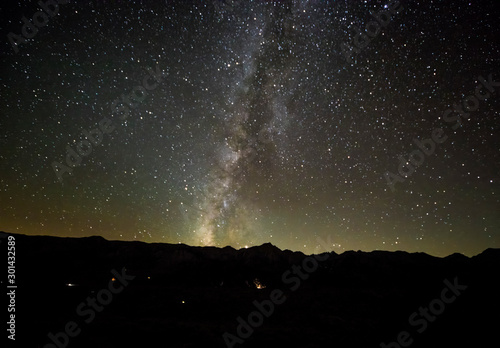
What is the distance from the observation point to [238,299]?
838cm

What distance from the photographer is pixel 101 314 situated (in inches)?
237

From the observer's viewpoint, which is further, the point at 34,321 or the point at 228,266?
the point at 228,266

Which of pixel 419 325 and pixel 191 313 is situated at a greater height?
pixel 191 313

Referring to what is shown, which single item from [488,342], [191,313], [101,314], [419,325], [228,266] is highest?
[228,266]

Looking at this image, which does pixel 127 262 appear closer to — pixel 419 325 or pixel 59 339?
pixel 59 339

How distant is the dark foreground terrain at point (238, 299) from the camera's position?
4887 mm

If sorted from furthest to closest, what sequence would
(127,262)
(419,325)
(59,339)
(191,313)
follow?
(127,262), (191,313), (419,325), (59,339)

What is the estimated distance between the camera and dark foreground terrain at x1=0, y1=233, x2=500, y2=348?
4.89 metres

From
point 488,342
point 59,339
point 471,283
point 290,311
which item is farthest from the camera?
point 471,283

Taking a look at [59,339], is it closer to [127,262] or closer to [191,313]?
[191,313]

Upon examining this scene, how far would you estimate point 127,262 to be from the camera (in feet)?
43.2

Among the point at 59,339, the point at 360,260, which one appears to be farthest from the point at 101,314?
the point at 360,260

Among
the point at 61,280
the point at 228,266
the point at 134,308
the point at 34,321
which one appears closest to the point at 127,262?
the point at 61,280

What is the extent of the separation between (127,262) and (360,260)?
13808mm
